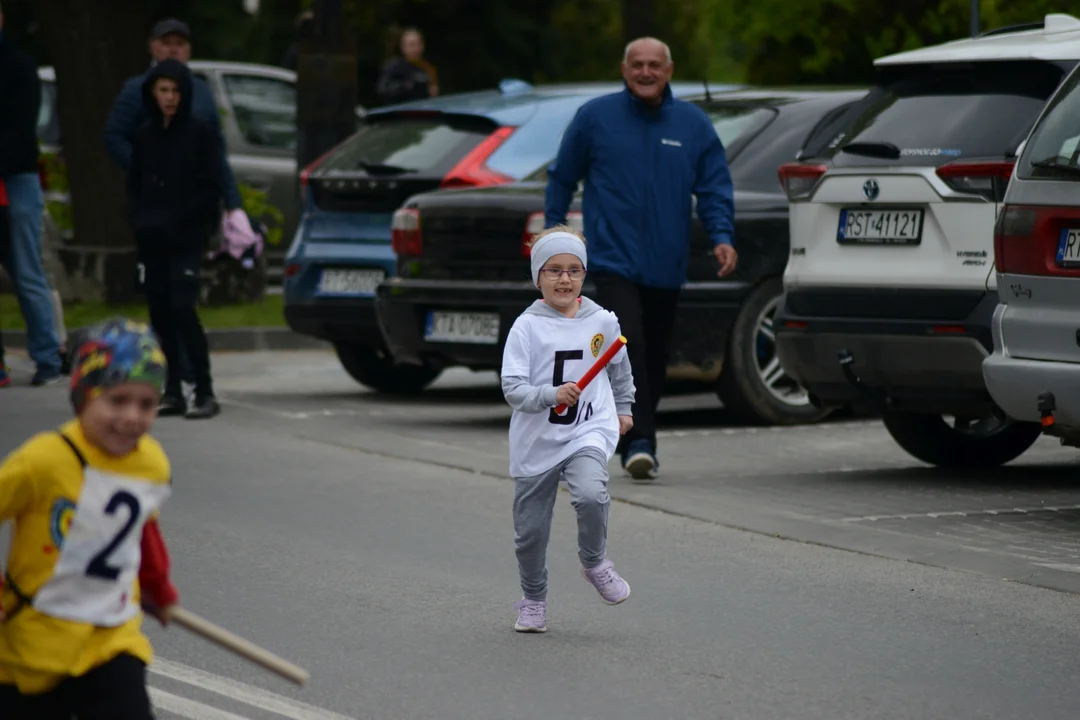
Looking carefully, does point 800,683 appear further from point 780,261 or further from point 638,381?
point 780,261

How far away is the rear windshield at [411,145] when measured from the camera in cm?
1233

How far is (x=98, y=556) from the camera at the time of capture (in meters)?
3.93

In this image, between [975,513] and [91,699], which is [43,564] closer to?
[91,699]

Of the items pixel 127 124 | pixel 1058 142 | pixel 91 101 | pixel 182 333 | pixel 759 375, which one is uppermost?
pixel 1058 142

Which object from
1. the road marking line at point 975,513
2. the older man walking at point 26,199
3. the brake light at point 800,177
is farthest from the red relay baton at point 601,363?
A: the older man walking at point 26,199

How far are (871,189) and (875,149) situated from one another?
0.61 ft

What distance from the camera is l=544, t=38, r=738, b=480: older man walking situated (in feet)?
29.8

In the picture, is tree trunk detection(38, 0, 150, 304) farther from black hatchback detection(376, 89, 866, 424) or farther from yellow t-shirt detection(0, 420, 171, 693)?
yellow t-shirt detection(0, 420, 171, 693)

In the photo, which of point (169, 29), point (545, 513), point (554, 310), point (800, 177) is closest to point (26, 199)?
point (169, 29)

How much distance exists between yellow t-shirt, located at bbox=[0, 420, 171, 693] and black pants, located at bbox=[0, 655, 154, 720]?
2 centimetres

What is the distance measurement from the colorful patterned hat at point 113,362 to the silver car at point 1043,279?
4538 millimetres

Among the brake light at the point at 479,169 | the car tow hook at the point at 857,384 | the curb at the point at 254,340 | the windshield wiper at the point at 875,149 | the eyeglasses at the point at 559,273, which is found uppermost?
the eyeglasses at the point at 559,273

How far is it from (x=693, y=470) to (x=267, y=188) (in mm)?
10282

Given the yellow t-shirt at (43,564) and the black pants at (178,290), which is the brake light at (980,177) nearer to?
the black pants at (178,290)
